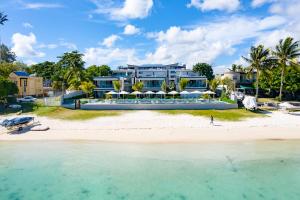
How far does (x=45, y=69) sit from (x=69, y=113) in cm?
5670

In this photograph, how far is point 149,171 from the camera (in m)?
20.1

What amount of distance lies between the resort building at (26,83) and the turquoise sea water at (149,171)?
3231 centimetres

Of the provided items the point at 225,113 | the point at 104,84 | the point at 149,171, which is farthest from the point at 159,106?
the point at 104,84

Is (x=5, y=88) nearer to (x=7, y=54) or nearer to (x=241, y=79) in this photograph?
(x=241, y=79)

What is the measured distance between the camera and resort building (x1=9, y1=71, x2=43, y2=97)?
5475 centimetres

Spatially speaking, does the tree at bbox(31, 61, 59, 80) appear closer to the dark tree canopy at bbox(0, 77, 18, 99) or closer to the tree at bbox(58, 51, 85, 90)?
the tree at bbox(58, 51, 85, 90)

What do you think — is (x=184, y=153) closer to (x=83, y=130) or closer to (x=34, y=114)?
(x=83, y=130)

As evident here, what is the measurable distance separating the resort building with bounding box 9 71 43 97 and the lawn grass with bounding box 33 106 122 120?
1792 cm

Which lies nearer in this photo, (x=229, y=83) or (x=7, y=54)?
(x=229, y=83)

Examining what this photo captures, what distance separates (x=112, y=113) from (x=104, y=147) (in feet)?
48.3

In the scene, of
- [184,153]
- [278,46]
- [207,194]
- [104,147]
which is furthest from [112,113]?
[278,46]

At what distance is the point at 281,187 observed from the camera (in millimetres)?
17734

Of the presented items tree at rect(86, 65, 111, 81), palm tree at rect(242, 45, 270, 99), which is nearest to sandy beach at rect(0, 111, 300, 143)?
palm tree at rect(242, 45, 270, 99)

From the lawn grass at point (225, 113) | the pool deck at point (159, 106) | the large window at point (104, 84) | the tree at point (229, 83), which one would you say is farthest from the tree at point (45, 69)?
the lawn grass at point (225, 113)
